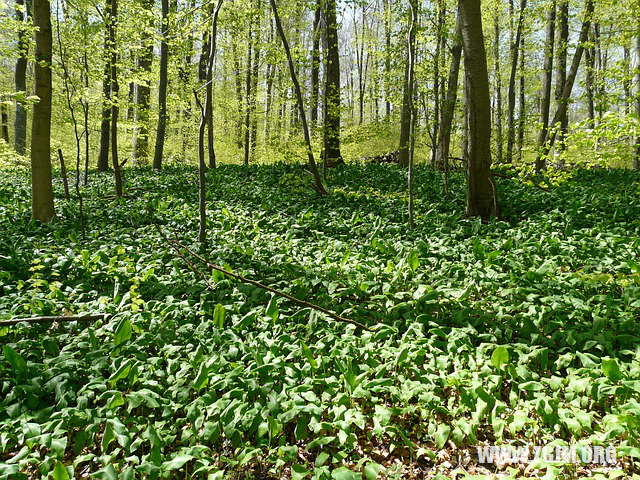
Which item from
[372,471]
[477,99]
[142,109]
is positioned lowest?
[372,471]

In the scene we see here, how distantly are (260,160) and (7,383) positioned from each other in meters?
18.6

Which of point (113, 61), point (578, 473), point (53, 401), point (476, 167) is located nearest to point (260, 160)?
point (113, 61)

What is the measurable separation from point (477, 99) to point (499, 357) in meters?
4.72

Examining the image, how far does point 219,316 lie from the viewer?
380 cm

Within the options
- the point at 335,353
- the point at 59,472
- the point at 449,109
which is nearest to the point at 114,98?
the point at 449,109

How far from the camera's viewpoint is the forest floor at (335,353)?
8.14ft

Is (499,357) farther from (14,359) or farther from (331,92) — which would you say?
(331,92)

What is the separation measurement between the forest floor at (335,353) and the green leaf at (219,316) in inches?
0.8

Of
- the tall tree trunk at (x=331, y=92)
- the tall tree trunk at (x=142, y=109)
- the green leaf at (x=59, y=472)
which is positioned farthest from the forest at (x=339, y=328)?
the tall tree trunk at (x=142, y=109)

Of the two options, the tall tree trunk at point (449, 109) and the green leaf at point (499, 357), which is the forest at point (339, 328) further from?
the tall tree trunk at point (449, 109)

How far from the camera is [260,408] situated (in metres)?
2.71

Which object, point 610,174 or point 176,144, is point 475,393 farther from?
point 176,144

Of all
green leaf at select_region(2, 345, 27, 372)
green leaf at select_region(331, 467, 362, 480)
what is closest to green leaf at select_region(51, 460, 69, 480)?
green leaf at select_region(2, 345, 27, 372)

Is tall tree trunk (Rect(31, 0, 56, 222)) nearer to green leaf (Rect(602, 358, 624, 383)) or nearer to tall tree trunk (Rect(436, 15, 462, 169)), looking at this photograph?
tall tree trunk (Rect(436, 15, 462, 169))
